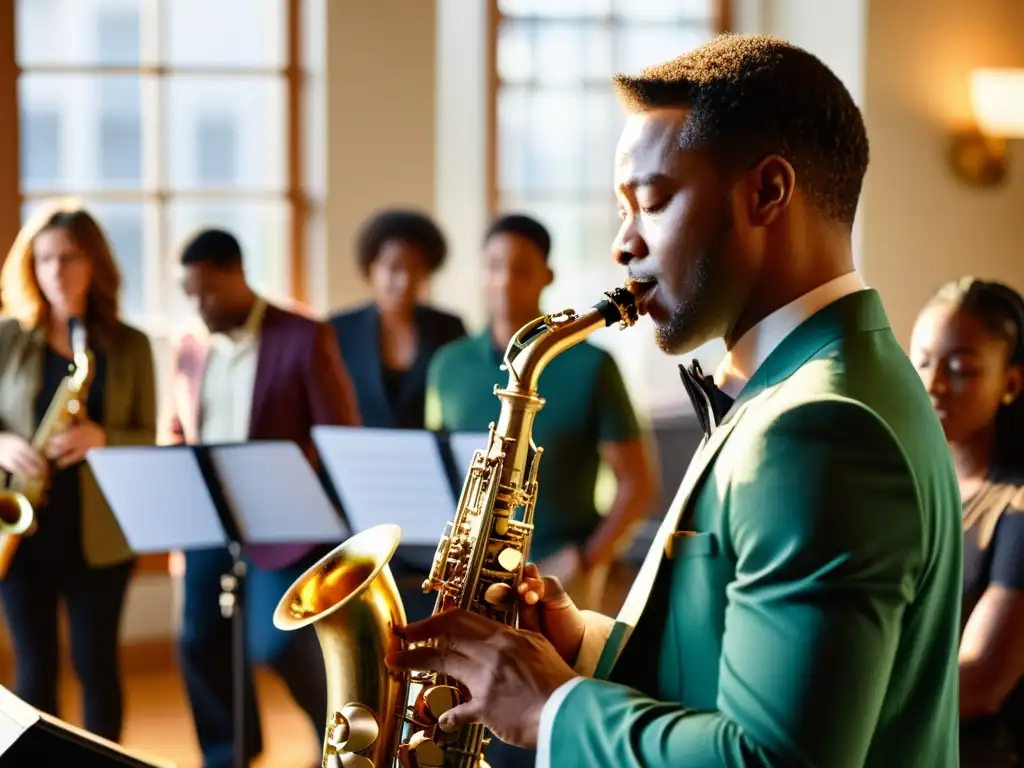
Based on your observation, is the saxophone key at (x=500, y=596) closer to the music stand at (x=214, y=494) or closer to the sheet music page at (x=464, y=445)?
the sheet music page at (x=464, y=445)

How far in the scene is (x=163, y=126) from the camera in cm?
536

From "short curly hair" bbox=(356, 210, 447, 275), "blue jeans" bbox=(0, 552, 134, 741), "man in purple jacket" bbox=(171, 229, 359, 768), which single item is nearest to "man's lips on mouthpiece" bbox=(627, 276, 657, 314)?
"man in purple jacket" bbox=(171, 229, 359, 768)

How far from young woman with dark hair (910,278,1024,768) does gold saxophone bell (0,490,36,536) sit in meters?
2.24

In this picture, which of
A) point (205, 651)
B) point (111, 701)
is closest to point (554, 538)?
point (205, 651)

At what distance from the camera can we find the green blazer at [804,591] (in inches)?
44.3

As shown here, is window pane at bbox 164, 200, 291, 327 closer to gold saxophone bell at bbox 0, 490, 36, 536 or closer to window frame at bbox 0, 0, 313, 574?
window frame at bbox 0, 0, 313, 574

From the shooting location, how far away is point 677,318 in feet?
4.32

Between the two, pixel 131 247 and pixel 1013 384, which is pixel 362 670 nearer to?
pixel 1013 384

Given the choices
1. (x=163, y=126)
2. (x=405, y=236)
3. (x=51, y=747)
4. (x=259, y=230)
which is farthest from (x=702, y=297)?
(x=163, y=126)

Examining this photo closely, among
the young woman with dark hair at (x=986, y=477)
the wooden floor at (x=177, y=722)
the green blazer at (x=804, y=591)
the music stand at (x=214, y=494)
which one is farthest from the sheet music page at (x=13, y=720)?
the wooden floor at (x=177, y=722)

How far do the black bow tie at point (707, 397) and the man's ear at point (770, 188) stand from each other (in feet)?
0.63

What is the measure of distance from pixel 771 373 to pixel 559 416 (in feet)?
7.28

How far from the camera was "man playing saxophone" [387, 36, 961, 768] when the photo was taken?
3.71 ft

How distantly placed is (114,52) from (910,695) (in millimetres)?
4764
